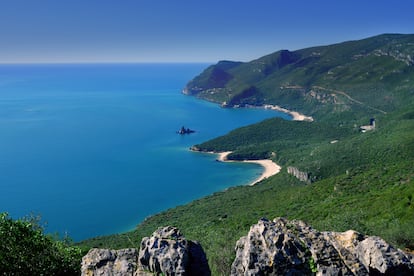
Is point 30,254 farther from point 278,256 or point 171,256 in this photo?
point 278,256

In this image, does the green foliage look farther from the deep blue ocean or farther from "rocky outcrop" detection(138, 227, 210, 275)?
the deep blue ocean

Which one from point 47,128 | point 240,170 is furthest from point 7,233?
point 47,128

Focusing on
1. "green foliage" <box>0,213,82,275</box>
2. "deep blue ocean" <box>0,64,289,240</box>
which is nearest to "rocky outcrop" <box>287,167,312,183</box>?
"deep blue ocean" <box>0,64,289,240</box>

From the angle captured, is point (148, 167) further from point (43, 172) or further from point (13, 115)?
point (13, 115)

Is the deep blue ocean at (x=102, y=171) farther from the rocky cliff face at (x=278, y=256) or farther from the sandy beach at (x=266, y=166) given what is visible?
the rocky cliff face at (x=278, y=256)

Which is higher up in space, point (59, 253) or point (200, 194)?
point (59, 253)

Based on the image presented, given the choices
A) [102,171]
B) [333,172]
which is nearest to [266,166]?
[333,172]
